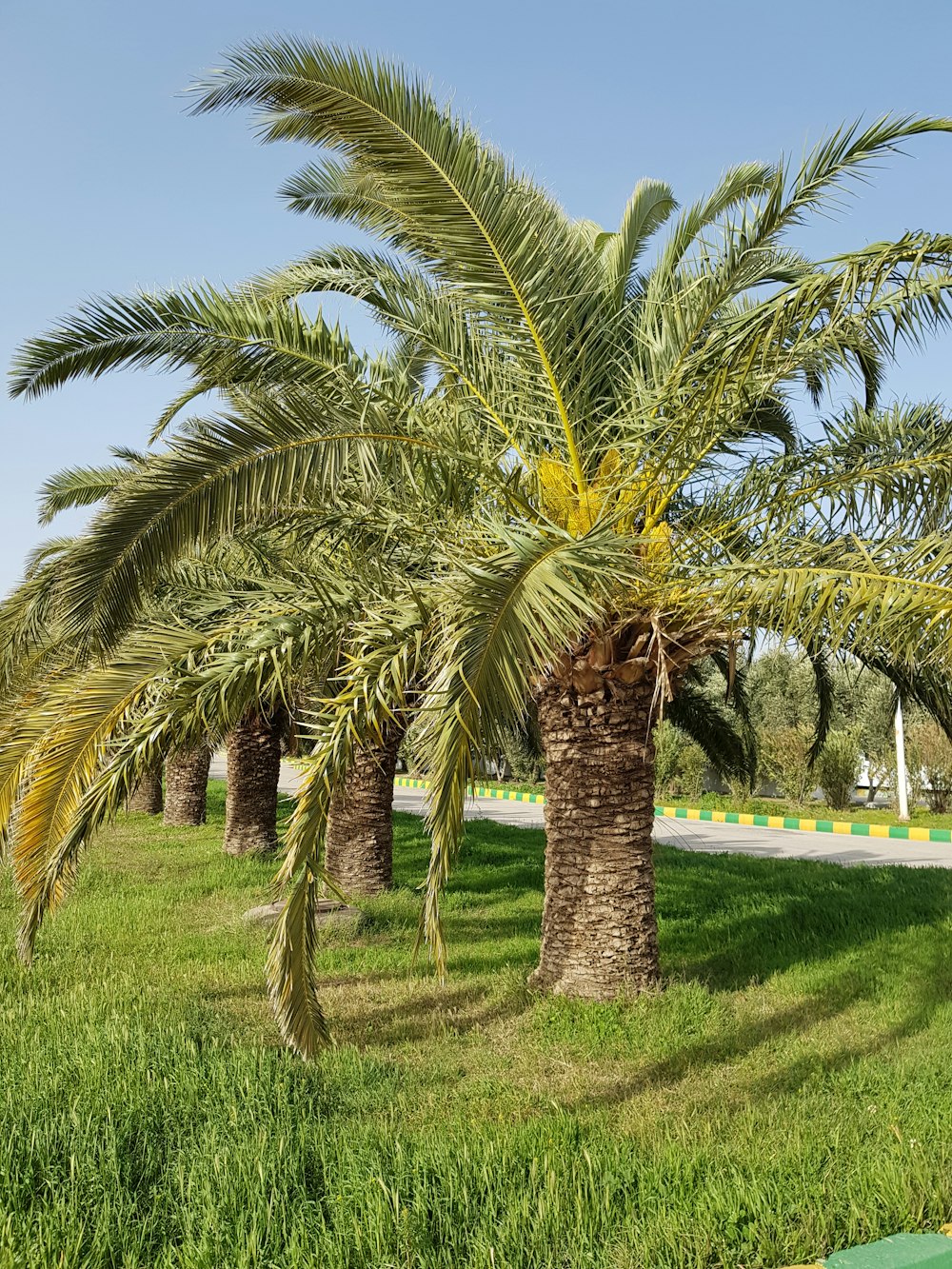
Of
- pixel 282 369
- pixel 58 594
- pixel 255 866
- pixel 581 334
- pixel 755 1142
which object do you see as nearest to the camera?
pixel 755 1142

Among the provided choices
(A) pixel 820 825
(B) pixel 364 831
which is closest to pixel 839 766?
(A) pixel 820 825

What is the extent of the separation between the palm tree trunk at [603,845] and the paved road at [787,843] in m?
6.79

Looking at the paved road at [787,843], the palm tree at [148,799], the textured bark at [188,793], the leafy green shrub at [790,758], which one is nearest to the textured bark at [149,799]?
the palm tree at [148,799]

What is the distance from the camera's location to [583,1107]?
4.98m

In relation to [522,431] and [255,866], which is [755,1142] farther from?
[255,866]

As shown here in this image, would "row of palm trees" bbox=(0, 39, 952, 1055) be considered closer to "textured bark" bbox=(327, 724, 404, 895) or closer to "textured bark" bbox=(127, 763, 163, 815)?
"textured bark" bbox=(327, 724, 404, 895)

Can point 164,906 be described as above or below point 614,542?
below

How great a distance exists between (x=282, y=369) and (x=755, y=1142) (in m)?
4.94

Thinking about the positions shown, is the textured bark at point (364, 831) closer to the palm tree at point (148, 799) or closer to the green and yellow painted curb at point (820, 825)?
the green and yellow painted curb at point (820, 825)

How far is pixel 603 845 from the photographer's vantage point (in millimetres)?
6730

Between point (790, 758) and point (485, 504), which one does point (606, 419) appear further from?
point (790, 758)

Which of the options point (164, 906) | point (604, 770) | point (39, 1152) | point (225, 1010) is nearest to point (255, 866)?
point (164, 906)

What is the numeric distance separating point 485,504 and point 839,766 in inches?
805

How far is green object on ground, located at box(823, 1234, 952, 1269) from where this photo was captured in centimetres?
303
